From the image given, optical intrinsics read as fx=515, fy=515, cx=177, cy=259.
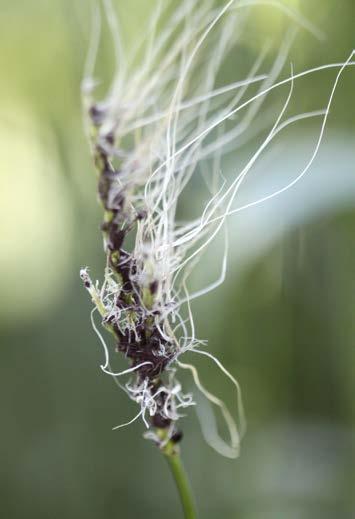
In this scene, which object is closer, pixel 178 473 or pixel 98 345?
pixel 178 473

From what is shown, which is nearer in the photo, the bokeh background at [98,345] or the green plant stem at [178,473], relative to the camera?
the green plant stem at [178,473]

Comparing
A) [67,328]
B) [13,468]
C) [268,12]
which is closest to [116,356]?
[67,328]

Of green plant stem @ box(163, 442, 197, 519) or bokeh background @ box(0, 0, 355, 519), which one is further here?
bokeh background @ box(0, 0, 355, 519)

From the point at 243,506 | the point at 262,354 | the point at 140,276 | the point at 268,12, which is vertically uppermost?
the point at 268,12

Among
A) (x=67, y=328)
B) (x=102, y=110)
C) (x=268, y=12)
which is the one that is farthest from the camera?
(x=67, y=328)

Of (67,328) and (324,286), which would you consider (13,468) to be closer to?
(67,328)

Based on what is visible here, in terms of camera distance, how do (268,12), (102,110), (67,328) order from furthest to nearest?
1. (67,328)
2. (268,12)
3. (102,110)

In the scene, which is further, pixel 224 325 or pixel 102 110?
pixel 224 325

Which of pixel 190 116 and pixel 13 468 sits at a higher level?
pixel 190 116
